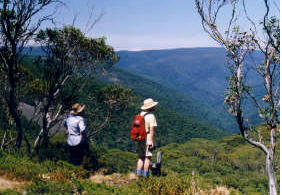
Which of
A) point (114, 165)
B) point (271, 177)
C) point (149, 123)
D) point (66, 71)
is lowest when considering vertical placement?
point (114, 165)

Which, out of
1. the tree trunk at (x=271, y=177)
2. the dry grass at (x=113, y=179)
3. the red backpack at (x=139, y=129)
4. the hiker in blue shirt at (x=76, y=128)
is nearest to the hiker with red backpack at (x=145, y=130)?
the red backpack at (x=139, y=129)

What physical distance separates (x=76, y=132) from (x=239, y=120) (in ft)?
13.3

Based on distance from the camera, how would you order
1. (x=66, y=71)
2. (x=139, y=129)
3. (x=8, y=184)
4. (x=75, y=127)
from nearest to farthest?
(x=8, y=184), (x=139, y=129), (x=75, y=127), (x=66, y=71)

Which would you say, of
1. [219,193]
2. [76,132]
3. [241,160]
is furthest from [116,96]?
[241,160]

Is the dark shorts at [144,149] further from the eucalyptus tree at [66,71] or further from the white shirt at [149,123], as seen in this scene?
the eucalyptus tree at [66,71]

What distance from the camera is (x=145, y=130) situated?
7062 millimetres

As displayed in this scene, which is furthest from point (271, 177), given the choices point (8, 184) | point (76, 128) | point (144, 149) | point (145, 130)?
point (8, 184)

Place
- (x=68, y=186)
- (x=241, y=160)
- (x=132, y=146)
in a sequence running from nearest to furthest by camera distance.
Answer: (x=68, y=186) → (x=241, y=160) → (x=132, y=146)

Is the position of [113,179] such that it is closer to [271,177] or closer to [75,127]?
[75,127]

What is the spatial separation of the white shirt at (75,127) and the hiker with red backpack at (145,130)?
1.35 metres

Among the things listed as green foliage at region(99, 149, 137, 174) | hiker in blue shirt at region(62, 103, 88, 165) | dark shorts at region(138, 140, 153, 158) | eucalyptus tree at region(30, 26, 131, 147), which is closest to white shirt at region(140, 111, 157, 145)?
dark shorts at region(138, 140, 153, 158)

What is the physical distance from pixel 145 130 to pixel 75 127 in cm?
178

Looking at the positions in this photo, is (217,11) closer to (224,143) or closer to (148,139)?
(148,139)

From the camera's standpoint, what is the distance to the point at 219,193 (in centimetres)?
693
